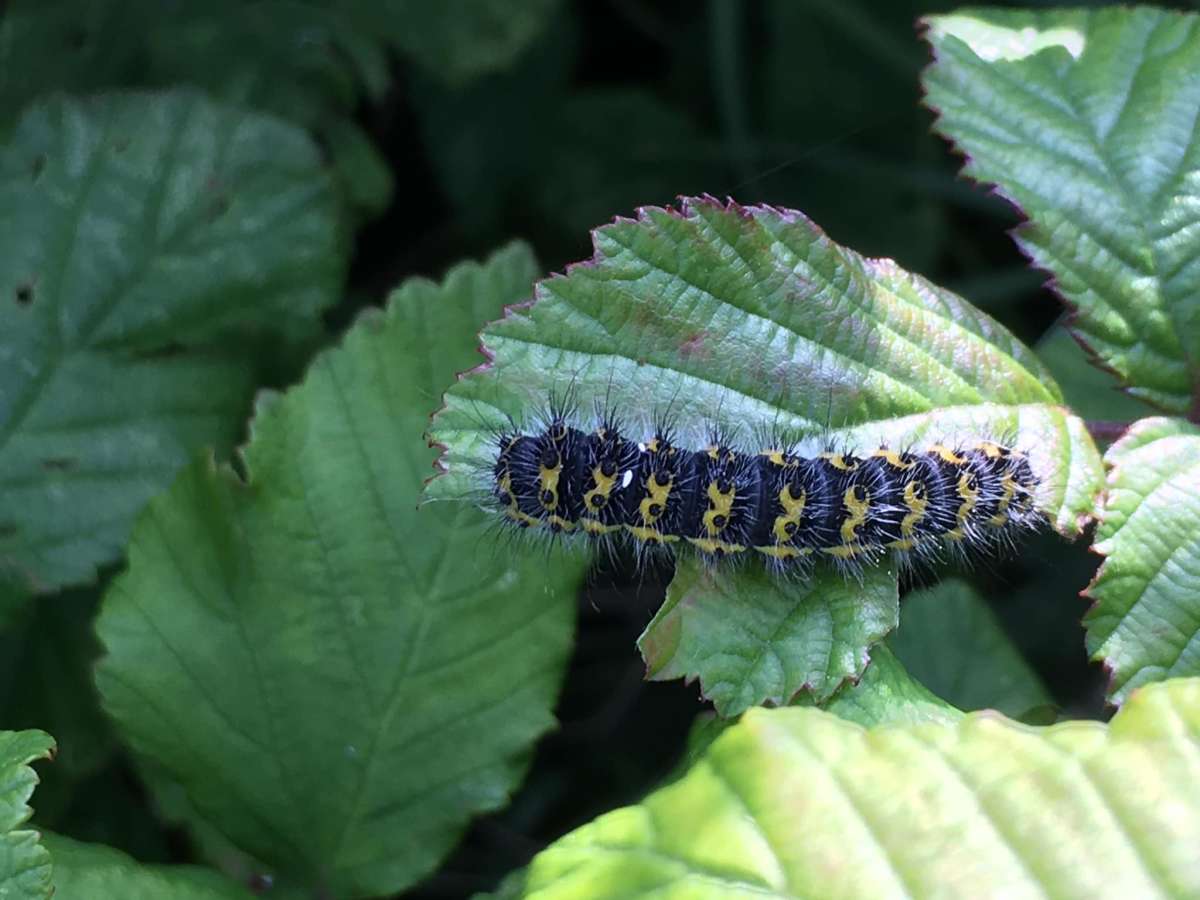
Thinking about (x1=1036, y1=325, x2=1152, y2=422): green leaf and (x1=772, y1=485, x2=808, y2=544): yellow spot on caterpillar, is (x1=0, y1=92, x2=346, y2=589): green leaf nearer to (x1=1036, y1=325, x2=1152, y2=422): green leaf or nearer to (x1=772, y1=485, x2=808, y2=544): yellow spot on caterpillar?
(x1=772, y1=485, x2=808, y2=544): yellow spot on caterpillar

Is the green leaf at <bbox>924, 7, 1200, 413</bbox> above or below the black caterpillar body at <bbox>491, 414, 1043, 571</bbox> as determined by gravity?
above

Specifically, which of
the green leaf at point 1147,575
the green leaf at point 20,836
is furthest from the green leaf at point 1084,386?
the green leaf at point 20,836

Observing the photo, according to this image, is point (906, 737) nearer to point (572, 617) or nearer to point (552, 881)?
point (552, 881)

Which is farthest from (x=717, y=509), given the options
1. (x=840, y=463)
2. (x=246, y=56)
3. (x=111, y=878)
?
(x=246, y=56)

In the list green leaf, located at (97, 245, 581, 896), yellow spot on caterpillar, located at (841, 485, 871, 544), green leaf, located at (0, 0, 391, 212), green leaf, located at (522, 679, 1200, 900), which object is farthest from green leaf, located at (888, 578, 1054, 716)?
green leaf, located at (0, 0, 391, 212)

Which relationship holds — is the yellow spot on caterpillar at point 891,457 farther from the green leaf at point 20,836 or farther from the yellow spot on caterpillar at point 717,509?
the green leaf at point 20,836

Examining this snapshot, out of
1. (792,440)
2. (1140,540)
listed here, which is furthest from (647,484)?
(1140,540)
